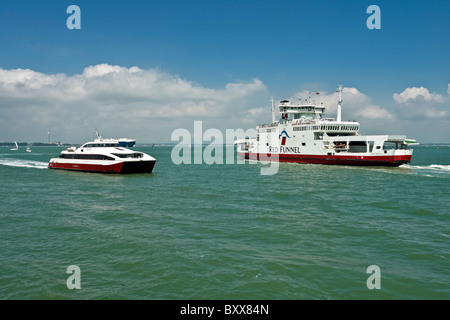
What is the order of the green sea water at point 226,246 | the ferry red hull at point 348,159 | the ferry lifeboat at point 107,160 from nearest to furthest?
the green sea water at point 226,246
the ferry lifeboat at point 107,160
the ferry red hull at point 348,159

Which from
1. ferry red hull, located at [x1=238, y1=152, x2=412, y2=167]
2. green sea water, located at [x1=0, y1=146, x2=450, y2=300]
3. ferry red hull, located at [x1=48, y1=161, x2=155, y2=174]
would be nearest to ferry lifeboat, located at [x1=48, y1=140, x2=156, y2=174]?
ferry red hull, located at [x1=48, y1=161, x2=155, y2=174]

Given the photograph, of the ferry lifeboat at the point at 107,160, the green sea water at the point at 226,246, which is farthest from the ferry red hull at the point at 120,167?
the green sea water at the point at 226,246

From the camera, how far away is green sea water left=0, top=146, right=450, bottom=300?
9281mm

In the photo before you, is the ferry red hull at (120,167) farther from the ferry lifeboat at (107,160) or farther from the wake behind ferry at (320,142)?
the wake behind ferry at (320,142)

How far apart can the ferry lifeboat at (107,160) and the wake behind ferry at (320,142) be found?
2905cm

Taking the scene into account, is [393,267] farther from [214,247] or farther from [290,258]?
[214,247]

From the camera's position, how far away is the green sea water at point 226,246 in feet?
30.5

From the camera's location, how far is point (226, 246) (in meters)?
12.9

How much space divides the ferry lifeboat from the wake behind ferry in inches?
1144

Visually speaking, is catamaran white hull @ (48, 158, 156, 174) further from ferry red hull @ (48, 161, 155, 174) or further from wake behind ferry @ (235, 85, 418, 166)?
wake behind ferry @ (235, 85, 418, 166)

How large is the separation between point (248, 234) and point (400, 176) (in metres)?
31.4

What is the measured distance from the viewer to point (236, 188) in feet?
99.3

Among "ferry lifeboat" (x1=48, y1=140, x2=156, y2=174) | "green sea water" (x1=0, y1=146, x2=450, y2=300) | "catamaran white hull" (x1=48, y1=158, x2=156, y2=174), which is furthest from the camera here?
"ferry lifeboat" (x1=48, y1=140, x2=156, y2=174)

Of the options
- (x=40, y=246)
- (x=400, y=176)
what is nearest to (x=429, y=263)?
(x=40, y=246)
